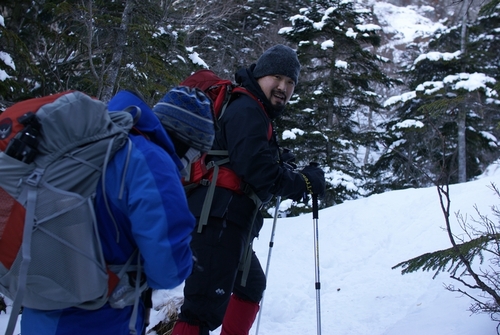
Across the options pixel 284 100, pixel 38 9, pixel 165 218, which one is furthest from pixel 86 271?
pixel 38 9

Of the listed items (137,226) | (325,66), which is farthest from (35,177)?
(325,66)

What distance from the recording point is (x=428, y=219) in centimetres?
686

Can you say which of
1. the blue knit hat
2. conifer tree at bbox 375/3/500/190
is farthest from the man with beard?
conifer tree at bbox 375/3/500/190

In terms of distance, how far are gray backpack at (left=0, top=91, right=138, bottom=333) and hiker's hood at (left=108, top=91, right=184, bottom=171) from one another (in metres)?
0.17

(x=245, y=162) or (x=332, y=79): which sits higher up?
(x=332, y=79)

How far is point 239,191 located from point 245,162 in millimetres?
240

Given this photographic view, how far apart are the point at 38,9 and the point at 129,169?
8.17 meters

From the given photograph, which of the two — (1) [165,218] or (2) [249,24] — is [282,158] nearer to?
(1) [165,218]

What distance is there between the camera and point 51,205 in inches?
55.1

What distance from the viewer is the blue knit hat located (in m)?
1.84

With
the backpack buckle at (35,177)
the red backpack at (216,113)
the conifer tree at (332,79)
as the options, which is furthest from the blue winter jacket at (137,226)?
the conifer tree at (332,79)

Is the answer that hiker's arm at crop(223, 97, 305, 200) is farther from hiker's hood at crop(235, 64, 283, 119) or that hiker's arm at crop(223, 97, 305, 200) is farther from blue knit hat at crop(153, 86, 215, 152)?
blue knit hat at crop(153, 86, 215, 152)

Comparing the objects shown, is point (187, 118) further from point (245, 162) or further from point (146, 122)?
point (245, 162)

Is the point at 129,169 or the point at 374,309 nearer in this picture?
the point at 129,169
